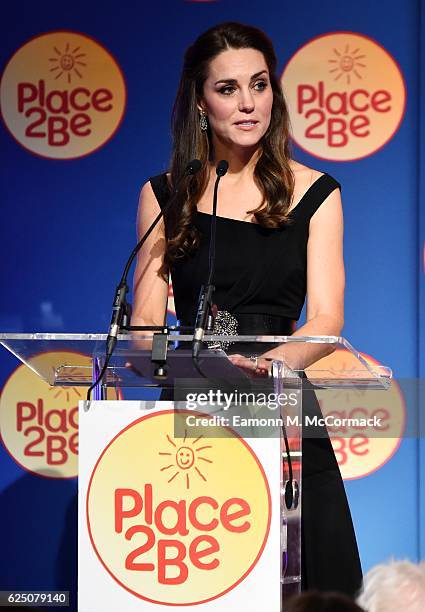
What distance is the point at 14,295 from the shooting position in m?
3.47

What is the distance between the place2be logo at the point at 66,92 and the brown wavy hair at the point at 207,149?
1.06 m

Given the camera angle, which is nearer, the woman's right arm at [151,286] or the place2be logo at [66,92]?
the woman's right arm at [151,286]

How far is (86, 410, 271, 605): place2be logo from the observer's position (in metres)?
1.52

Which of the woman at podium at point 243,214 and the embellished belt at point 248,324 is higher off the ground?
the woman at podium at point 243,214

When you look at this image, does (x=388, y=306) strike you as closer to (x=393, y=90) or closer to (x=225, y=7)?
(x=393, y=90)

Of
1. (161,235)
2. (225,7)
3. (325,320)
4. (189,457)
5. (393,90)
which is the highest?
(225,7)

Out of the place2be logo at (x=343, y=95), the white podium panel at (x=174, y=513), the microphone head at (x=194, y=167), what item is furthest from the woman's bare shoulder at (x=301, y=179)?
the place2be logo at (x=343, y=95)

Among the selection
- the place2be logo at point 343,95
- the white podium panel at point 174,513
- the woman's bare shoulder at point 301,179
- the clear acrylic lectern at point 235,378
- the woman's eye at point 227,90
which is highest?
the place2be logo at point 343,95

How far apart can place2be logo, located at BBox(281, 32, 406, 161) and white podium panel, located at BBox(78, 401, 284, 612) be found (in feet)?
6.58

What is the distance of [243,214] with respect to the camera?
7.73ft

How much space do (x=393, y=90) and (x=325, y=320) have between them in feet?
4.73

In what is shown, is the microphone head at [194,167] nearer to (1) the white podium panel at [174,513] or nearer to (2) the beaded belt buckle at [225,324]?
(2) the beaded belt buckle at [225,324]

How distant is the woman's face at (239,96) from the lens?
230 cm

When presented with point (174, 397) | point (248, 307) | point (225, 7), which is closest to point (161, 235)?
point (248, 307)
